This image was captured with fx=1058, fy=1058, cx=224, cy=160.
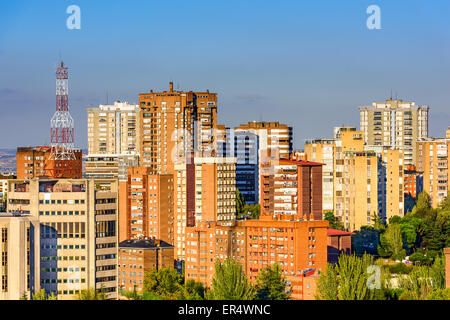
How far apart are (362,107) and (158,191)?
104 ft

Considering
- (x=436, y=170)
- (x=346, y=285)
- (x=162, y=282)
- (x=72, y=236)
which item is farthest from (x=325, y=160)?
(x=346, y=285)

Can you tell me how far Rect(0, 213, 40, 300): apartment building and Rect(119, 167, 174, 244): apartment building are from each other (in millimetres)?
14557

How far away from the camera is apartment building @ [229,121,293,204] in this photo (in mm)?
54625

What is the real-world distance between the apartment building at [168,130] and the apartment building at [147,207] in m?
6.57

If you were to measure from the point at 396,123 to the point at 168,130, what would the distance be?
2446cm

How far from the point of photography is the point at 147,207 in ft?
149

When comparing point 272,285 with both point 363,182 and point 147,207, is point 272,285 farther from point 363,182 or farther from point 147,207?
point 363,182

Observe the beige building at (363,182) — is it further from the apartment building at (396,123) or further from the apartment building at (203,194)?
the apartment building at (396,123)

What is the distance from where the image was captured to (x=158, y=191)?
149ft

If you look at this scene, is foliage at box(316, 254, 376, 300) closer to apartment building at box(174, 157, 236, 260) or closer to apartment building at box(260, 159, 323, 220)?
apartment building at box(174, 157, 236, 260)

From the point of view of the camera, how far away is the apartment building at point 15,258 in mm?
29078

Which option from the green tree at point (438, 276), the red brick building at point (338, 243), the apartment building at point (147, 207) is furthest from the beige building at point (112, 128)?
the green tree at point (438, 276)

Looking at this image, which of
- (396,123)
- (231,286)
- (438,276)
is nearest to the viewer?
(231,286)

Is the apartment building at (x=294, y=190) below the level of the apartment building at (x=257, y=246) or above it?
above
